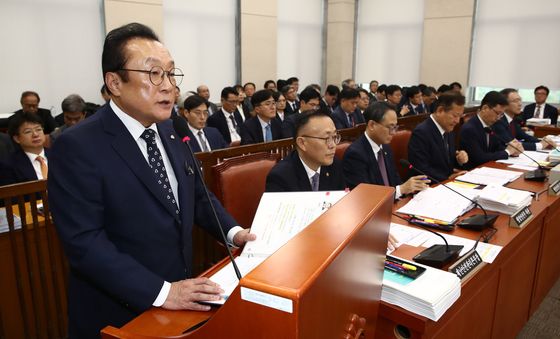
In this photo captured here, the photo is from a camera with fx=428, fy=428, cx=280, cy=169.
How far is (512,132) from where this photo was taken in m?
4.52

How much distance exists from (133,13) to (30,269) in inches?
195

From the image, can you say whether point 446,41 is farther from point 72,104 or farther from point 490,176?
point 72,104

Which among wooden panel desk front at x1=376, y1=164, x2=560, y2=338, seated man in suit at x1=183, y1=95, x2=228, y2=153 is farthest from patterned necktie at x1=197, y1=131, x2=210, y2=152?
wooden panel desk front at x1=376, y1=164, x2=560, y2=338

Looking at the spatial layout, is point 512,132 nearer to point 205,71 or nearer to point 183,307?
point 183,307

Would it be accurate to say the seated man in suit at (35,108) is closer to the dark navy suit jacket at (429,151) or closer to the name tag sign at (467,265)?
the dark navy suit jacket at (429,151)

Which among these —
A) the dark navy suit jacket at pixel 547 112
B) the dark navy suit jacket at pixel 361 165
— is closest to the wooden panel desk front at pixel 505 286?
the dark navy suit jacket at pixel 361 165

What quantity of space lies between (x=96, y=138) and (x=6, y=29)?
5160 millimetres

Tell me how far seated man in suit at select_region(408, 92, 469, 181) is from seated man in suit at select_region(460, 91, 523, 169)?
1.26 ft

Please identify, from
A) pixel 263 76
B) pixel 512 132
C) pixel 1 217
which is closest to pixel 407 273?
pixel 1 217

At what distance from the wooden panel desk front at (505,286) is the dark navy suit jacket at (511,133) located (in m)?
1.52

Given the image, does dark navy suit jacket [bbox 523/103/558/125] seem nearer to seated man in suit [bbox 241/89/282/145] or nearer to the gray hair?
seated man in suit [bbox 241/89/282/145]

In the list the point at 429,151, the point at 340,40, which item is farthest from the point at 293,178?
the point at 340,40

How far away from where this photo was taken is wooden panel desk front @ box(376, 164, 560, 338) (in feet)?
4.39

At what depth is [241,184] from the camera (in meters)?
2.21
